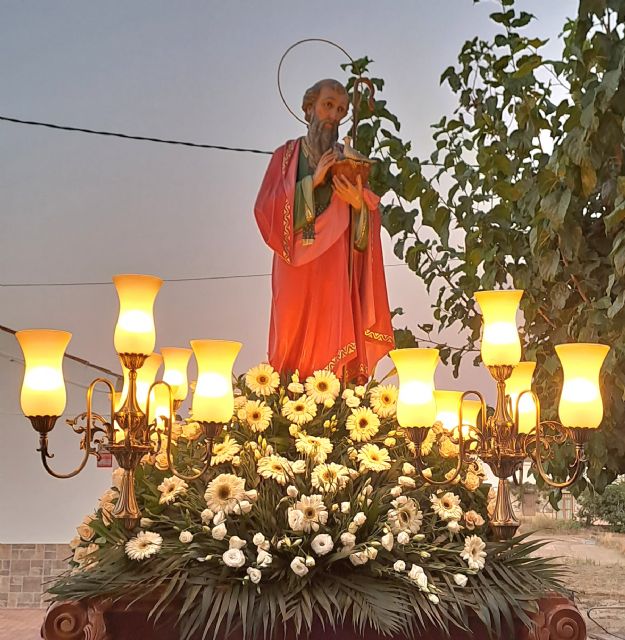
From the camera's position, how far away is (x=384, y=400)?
2.46 meters

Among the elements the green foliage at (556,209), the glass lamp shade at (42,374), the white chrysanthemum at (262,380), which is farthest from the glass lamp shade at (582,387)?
the glass lamp shade at (42,374)

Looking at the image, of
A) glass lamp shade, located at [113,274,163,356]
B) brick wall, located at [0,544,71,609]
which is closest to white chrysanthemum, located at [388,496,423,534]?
glass lamp shade, located at [113,274,163,356]

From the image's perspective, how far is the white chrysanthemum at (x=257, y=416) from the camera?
2350 mm

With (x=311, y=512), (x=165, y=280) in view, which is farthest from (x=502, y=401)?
(x=165, y=280)

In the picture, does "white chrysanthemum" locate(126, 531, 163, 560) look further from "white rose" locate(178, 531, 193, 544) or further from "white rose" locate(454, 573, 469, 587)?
"white rose" locate(454, 573, 469, 587)

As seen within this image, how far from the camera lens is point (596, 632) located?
4086 millimetres

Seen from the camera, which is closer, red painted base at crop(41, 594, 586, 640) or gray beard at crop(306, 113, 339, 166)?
red painted base at crop(41, 594, 586, 640)

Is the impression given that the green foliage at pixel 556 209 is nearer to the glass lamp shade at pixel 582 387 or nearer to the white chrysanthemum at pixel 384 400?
the glass lamp shade at pixel 582 387

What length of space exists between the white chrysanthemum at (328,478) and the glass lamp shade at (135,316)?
18.8 inches

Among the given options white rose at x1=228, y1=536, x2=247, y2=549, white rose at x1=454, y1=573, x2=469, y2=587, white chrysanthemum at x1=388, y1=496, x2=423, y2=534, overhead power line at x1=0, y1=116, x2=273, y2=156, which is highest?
overhead power line at x1=0, y1=116, x2=273, y2=156

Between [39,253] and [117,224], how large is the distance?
47 centimetres

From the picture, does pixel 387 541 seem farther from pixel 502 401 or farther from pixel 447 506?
pixel 502 401

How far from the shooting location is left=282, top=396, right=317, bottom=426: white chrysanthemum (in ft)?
7.79

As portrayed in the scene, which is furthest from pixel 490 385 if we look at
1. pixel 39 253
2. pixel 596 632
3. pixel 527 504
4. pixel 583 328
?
Answer: pixel 39 253
